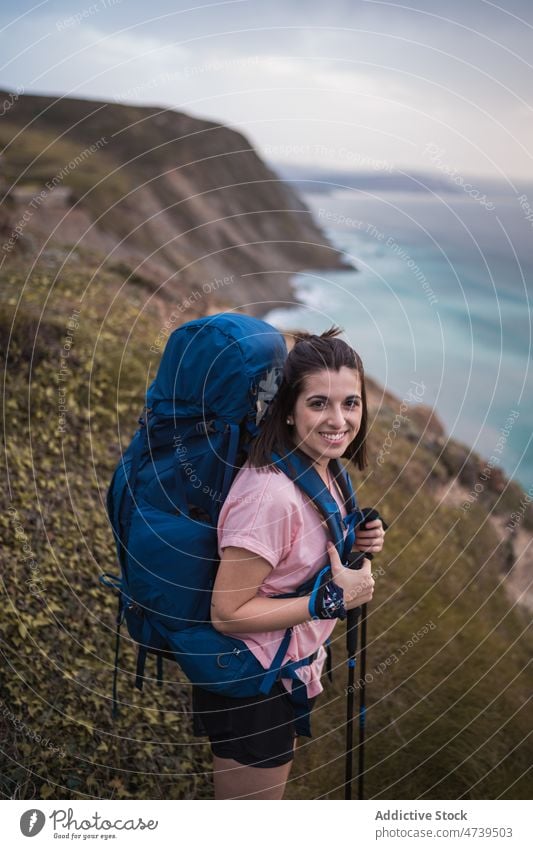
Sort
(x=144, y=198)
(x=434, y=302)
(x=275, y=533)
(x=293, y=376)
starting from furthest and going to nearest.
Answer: (x=144, y=198), (x=434, y=302), (x=293, y=376), (x=275, y=533)

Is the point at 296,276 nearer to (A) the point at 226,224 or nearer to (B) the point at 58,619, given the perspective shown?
(B) the point at 58,619

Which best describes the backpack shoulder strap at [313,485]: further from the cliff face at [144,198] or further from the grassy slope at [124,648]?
the cliff face at [144,198]

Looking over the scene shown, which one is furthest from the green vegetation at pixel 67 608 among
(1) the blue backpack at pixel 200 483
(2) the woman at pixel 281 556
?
(1) the blue backpack at pixel 200 483

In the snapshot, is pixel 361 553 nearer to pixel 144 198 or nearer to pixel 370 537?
pixel 370 537

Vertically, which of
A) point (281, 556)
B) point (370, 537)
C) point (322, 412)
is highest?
point (322, 412)

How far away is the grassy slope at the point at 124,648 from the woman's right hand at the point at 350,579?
1293 mm

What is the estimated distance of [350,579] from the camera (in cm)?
165

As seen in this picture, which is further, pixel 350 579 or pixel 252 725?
pixel 252 725

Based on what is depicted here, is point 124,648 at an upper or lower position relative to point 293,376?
lower

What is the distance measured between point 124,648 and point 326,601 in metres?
1.57

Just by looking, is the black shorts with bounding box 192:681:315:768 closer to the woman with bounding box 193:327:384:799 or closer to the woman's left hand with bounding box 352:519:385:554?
the woman with bounding box 193:327:384:799

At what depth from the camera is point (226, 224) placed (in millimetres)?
6953

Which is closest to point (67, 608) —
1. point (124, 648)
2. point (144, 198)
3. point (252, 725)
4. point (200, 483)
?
point (124, 648)
